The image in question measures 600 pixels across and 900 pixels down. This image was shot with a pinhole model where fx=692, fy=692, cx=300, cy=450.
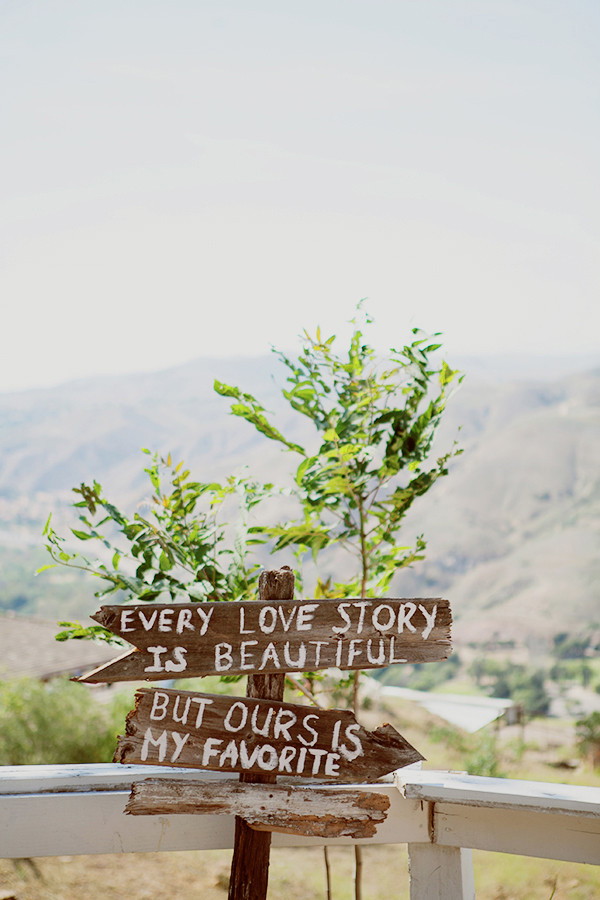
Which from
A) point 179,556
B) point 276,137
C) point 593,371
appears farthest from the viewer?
point 593,371

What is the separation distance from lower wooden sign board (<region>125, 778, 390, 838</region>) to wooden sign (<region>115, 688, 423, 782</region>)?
0.03 meters

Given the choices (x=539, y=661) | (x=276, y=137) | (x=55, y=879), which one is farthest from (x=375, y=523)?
(x=276, y=137)

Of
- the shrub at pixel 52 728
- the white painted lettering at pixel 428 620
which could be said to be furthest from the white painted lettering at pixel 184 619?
the shrub at pixel 52 728

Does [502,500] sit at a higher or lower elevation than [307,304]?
lower

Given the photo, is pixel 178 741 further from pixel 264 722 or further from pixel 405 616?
pixel 405 616

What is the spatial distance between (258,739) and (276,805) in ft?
0.32

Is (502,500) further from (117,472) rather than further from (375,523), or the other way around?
(375,523)

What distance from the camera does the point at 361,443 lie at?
1419 millimetres

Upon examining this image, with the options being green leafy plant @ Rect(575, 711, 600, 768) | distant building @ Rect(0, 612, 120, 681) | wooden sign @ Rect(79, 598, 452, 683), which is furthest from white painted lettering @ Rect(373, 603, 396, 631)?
distant building @ Rect(0, 612, 120, 681)

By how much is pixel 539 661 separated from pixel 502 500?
2462cm

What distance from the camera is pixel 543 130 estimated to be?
65.8m

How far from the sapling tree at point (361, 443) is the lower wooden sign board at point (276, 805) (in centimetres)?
46

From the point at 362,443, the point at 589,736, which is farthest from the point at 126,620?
the point at 589,736

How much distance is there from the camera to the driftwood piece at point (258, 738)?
98 cm
